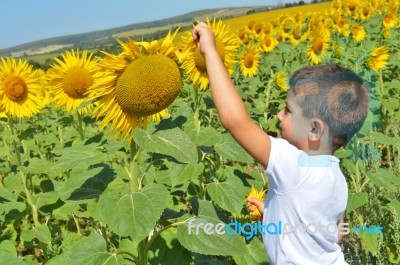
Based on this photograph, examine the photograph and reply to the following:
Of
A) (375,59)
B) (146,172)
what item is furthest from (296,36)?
(146,172)

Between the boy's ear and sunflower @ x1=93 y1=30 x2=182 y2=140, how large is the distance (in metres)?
0.47

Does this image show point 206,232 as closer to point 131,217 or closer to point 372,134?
point 131,217

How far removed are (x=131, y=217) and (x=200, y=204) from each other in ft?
1.70

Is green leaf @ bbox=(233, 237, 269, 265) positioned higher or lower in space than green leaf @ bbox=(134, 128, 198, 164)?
lower

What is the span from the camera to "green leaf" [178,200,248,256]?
1.67 m

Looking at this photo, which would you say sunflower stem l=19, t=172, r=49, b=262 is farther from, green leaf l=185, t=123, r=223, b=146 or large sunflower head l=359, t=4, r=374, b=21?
large sunflower head l=359, t=4, r=374, b=21

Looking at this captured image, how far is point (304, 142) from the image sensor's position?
1.75 meters

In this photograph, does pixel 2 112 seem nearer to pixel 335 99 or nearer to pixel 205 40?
pixel 205 40

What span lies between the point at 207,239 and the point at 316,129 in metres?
0.53

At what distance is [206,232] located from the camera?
174cm

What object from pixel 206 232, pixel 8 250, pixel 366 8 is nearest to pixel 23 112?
pixel 8 250

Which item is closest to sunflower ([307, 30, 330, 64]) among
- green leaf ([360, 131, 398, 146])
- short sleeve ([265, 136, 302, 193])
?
green leaf ([360, 131, 398, 146])

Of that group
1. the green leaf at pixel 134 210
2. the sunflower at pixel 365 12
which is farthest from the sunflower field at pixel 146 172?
the sunflower at pixel 365 12

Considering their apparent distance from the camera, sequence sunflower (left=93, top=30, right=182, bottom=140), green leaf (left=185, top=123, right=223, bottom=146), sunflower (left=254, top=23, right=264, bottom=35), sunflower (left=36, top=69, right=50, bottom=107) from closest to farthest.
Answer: sunflower (left=93, top=30, right=182, bottom=140) → green leaf (left=185, top=123, right=223, bottom=146) → sunflower (left=36, top=69, right=50, bottom=107) → sunflower (left=254, top=23, right=264, bottom=35)
